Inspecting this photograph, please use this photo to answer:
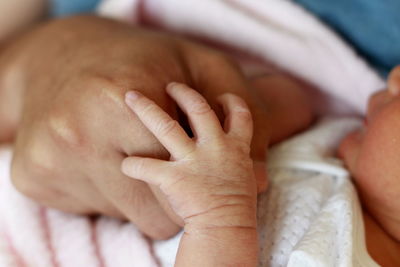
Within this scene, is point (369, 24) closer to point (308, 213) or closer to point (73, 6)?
point (308, 213)

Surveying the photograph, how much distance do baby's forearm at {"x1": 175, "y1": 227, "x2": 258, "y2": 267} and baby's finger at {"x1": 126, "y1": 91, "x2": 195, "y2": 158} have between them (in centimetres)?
10

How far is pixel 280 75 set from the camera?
3.24 feet

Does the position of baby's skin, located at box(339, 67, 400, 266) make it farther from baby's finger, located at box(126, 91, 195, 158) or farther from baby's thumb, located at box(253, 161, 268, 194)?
baby's finger, located at box(126, 91, 195, 158)

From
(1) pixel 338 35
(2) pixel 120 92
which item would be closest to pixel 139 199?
(2) pixel 120 92

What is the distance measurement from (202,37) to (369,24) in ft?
1.06

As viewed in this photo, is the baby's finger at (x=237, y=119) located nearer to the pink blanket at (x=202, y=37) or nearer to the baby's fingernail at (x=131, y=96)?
the baby's fingernail at (x=131, y=96)

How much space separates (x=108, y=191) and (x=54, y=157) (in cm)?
9

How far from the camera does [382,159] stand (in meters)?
0.73

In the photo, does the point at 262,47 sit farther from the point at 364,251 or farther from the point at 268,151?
the point at 364,251

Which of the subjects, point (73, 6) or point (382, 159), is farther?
point (73, 6)

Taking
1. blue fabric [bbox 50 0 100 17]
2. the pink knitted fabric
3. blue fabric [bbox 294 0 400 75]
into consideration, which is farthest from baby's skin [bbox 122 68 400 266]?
blue fabric [bbox 50 0 100 17]

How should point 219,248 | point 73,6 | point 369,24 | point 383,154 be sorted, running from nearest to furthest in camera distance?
point 219,248 < point 383,154 < point 369,24 < point 73,6

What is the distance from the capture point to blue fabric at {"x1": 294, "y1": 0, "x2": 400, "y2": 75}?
939mm

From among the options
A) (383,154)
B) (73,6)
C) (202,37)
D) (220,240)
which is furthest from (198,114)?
(73,6)
